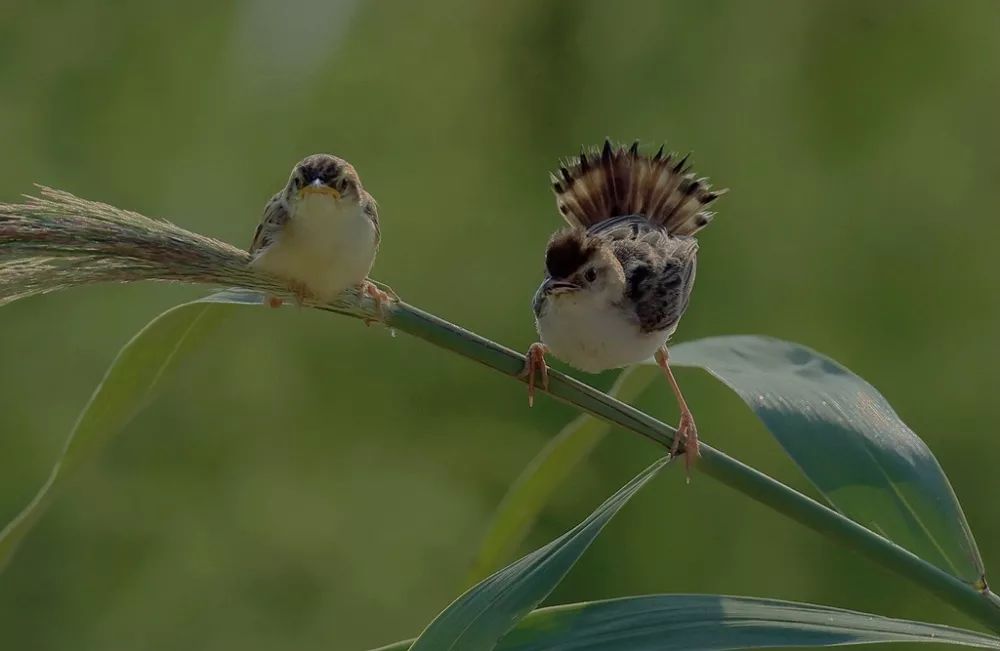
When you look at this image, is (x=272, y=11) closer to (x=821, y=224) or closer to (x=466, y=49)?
(x=466, y=49)

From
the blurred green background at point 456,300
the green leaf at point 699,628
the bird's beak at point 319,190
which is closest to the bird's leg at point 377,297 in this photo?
the bird's beak at point 319,190

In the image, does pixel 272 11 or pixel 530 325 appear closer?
pixel 272 11

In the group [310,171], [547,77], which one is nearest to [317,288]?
[310,171]

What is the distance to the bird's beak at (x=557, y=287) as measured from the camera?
0.90 m

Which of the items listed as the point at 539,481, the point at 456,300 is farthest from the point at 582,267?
the point at 456,300

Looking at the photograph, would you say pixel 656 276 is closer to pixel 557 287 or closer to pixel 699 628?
pixel 557 287

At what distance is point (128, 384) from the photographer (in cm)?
72

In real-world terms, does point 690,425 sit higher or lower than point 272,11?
lower

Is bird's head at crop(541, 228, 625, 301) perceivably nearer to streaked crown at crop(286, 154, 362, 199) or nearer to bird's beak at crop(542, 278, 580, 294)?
bird's beak at crop(542, 278, 580, 294)

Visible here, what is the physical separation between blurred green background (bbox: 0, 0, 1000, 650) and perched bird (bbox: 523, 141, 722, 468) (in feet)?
1.74

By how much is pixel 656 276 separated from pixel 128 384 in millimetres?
489

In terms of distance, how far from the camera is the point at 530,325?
65.0 inches

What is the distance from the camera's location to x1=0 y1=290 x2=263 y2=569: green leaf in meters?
0.69

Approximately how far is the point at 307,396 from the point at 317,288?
103 centimetres
